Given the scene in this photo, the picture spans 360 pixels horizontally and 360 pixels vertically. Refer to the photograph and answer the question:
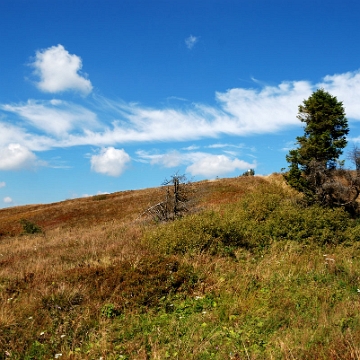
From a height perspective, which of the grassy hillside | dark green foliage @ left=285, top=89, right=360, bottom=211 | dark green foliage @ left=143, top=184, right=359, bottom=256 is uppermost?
dark green foliage @ left=285, top=89, right=360, bottom=211

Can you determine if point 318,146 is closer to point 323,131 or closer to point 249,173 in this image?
point 323,131

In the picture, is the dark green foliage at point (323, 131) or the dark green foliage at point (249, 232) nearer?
the dark green foliage at point (249, 232)

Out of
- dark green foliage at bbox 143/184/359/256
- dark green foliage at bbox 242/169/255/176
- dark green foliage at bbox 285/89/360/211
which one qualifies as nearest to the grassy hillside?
dark green foliage at bbox 143/184/359/256

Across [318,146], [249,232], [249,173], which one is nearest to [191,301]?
[249,232]

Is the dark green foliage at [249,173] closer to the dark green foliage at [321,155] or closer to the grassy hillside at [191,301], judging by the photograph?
the dark green foliage at [321,155]

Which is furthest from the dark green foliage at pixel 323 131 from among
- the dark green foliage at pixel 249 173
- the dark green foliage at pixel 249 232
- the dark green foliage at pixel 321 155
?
the dark green foliage at pixel 249 173

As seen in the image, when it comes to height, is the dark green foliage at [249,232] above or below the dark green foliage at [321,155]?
below

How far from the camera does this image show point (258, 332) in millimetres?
5070

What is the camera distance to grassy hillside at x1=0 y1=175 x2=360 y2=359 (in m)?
4.60

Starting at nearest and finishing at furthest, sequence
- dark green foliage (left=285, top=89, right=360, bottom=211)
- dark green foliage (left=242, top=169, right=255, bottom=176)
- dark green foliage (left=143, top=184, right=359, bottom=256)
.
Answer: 1. dark green foliage (left=143, top=184, right=359, bottom=256)
2. dark green foliage (left=285, top=89, right=360, bottom=211)
3. dark green foliage (left=242, top=169, right=255, bottom=176)

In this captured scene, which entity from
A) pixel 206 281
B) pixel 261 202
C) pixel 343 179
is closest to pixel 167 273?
pixel 206 281

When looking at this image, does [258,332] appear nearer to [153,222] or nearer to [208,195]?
[153,222]

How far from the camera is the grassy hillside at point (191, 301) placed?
460 cm

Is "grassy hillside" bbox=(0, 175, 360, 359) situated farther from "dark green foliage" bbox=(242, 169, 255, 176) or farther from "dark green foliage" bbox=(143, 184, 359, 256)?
"dark green foliage" bbox=(242, 169, 255, 176)
